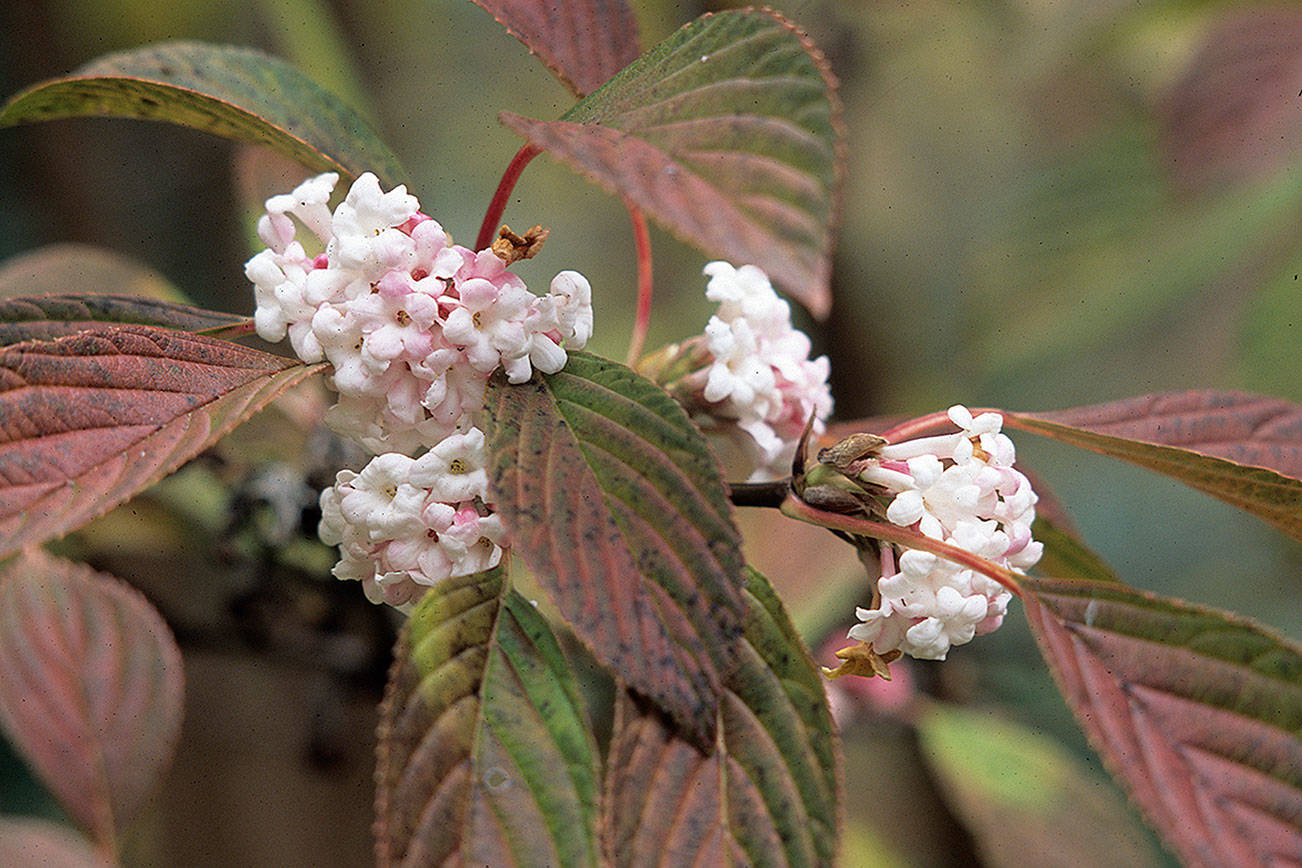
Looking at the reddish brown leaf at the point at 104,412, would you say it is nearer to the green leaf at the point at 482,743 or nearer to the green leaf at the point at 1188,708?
the green leaf at the point at 482,743

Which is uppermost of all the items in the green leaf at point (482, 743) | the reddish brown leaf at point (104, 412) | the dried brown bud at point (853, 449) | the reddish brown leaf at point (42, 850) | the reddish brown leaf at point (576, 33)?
the reddish brown leaf at point (576, 33)

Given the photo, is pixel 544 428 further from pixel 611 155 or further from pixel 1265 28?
pixel 1265 28

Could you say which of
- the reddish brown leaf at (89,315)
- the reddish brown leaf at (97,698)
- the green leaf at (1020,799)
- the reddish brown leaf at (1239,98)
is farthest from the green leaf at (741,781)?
the reddish brown leaf at (1239,98)

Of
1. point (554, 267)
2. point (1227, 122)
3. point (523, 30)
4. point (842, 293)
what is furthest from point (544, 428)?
point (554, 267)

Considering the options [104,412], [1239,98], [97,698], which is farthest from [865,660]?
[1239,98]

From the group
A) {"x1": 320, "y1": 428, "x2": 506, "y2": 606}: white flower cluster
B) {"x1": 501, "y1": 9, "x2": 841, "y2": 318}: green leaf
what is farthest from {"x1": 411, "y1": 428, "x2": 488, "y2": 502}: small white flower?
{"x1": 501, "y1": 9, "x2": 841, "y2": 318}: green leaf

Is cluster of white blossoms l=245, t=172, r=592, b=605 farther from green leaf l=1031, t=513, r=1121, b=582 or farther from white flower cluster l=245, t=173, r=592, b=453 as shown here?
green leaf l=1031, t=513, r=1121, b=582
